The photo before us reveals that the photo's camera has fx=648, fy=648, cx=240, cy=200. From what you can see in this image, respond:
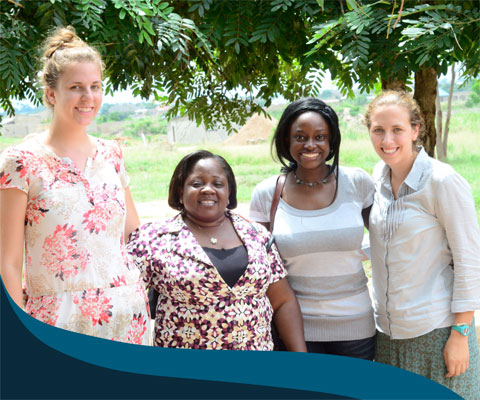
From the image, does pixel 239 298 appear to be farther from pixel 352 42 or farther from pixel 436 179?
pixel 352 42

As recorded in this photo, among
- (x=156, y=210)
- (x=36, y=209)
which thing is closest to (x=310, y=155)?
(x=36, y=209)

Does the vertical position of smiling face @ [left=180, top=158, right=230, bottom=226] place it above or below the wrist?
above

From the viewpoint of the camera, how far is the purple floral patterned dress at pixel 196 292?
2.39 metres

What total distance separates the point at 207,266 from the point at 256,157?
15.0 m

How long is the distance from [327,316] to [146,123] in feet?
63.6

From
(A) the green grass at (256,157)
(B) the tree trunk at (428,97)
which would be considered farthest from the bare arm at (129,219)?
(A) the green grass at (256,157)

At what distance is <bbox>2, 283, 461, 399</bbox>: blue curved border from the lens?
1891 mm

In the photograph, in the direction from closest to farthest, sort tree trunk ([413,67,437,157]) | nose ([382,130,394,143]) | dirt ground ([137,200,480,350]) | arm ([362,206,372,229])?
1. nose ([382,130,394,143])
2. arm ([362,206,372,229])
3. tree trunk ([413,67,437,157])
4. dirt ground ([137,200,480,350])

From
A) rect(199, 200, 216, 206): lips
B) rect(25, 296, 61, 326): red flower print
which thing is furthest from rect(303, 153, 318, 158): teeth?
rect(25, 296, 61, 326): red flower print

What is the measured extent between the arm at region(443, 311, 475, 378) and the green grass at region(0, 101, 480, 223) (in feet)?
35.1

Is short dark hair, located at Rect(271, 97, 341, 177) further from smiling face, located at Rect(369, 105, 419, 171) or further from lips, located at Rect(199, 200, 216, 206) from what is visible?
lips, located at Rect(199, 200, 216, 206)

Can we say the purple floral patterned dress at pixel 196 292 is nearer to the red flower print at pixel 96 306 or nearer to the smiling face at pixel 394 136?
the red flower print at pixel 96 306

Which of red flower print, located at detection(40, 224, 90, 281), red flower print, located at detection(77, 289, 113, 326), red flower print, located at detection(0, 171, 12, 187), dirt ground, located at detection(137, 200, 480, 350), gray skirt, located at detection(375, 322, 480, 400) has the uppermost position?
red flower print, located at detection(0, 171, 12, 187)

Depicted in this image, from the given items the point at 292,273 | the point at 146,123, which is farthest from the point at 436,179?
the point at 146,123
